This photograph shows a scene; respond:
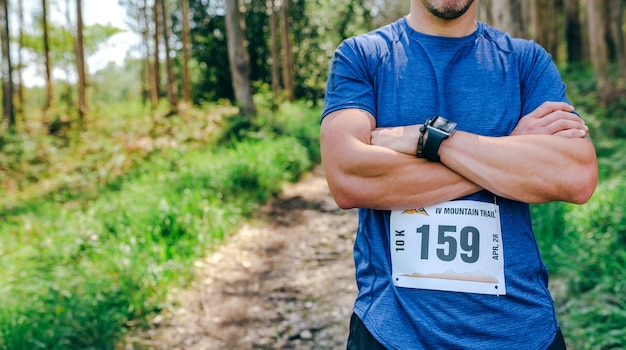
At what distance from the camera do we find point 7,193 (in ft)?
31.7

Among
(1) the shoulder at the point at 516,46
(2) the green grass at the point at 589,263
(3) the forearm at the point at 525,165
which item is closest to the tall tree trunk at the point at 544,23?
(2) the green grass at the point at 589,263

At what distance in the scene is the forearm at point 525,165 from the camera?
1517mm

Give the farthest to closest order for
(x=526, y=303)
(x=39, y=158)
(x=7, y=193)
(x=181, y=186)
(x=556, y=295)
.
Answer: (x=39, y=158), (x=7, y=193), (x=181, y=186), (x=556, y=295), (x=526, y=303)

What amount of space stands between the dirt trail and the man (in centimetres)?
244

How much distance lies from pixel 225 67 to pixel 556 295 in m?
16.9

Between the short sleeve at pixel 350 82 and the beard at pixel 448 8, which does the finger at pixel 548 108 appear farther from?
the short sleeve at pixel 350 82

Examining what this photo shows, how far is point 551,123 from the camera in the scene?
1614mm

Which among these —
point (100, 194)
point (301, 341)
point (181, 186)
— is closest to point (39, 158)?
point (100, 194)

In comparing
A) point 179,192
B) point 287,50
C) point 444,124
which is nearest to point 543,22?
point 287,50

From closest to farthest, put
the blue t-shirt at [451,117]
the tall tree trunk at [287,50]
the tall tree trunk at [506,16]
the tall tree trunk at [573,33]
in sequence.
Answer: the blue t-shirt at [451,117], the tall tree trunk at [506,16], the tall tree trunk at [573,33], the tall tree trunk at [287,50]

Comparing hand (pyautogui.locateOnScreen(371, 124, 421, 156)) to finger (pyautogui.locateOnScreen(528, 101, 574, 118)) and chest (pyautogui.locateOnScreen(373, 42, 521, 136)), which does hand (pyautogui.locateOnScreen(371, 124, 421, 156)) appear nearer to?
chest (pyautogui.locateOnScreen(373, 42, 521, 136))

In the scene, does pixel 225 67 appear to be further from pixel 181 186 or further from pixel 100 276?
pixel 100 276

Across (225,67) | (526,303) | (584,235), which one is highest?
(225,67)

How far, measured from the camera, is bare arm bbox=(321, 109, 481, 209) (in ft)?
A: 5.01
